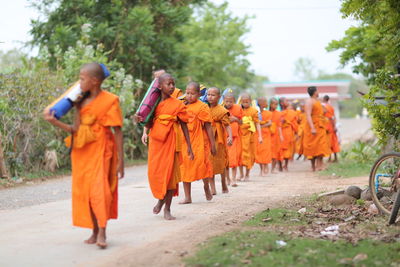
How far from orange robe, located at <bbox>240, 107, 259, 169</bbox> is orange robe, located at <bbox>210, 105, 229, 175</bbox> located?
2.63 m

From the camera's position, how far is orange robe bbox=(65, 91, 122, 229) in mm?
6285

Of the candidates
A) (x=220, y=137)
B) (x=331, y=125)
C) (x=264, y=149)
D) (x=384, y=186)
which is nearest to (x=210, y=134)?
(x=220, y=137)

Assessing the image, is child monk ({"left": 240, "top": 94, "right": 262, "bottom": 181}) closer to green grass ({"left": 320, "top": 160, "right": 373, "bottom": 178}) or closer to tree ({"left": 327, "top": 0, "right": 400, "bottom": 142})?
green grass ({"left": 320, "top": 160, "right": 373, "bottom": 178})

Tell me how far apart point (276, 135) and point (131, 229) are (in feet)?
35.9

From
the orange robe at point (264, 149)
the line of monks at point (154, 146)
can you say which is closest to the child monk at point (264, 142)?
the orange robe at point (264, 149)

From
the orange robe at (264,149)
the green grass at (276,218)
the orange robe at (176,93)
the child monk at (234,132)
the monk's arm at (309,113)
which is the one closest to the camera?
the green grass at (276,218)

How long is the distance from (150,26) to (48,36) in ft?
11.7

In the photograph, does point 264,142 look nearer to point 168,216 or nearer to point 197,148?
point 197,148

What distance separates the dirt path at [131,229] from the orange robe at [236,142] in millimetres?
1545

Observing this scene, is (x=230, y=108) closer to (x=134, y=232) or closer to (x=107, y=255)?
(x=134, y=232)

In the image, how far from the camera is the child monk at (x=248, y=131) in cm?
1419

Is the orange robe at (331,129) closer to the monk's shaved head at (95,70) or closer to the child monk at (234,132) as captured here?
the child monk at (234,132)

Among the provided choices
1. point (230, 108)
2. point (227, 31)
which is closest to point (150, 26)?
point (230, 108)

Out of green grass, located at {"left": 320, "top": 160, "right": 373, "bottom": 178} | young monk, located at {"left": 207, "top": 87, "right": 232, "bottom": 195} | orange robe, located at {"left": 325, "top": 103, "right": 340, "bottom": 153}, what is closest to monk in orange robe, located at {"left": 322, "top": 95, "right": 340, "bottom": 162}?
orange robe, located at {"left": 325, "top": 103, "right": 340, "bottom": 153}
